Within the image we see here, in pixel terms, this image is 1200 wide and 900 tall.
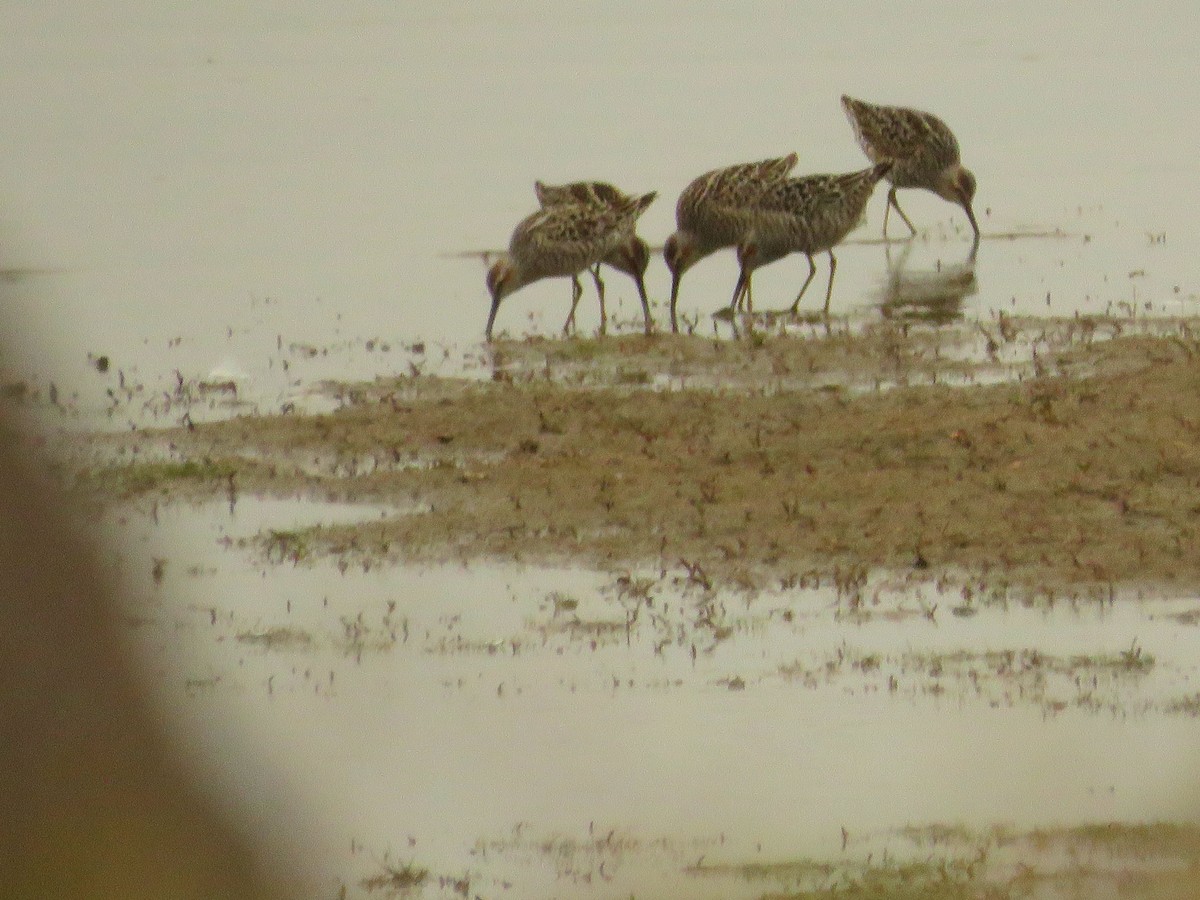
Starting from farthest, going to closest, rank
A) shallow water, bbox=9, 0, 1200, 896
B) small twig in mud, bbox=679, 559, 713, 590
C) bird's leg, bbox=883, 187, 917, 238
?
1. bird's leg, bbox=883, 187, 917, 238
2. small twig in mud, bbox=679, 559, 713, 590
3. shallow water, bbox=9, 0, 1200, 896

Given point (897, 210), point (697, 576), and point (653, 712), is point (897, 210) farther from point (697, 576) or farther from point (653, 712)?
point (653, 712)

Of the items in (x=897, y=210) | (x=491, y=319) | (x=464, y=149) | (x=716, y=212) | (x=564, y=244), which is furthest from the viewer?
(x=464, y=149)

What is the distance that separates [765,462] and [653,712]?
2460 millimetres

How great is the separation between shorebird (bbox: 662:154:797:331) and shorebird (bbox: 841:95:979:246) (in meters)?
2.20

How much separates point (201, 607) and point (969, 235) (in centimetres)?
901

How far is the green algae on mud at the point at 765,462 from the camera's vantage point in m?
7.88

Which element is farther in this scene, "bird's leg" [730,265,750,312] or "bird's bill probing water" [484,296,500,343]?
"bird's leg" [730,265,750,312]

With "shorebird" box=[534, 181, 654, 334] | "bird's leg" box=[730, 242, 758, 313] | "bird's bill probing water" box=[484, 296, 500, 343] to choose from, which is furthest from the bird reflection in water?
"bird's bill probing water" box=[484, 296, 500, 343]

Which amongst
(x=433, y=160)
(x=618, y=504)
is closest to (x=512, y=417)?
(x=618, y=504)

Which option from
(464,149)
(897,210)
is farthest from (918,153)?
(464,149)

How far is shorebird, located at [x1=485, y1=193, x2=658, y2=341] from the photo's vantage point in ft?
41.9

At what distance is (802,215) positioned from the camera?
517 inches

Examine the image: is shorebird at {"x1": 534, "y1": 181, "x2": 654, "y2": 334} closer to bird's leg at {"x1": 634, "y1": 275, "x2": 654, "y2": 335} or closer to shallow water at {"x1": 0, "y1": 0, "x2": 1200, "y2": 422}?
bird's leg at {"x1": 634, "y1": 275, "x2": 654, "y2": 335}

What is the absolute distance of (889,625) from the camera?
23.5 feet
